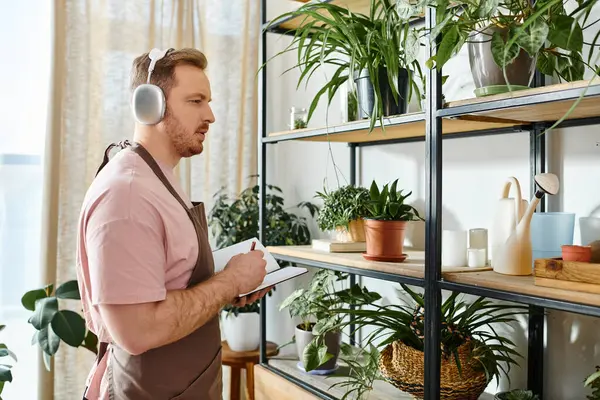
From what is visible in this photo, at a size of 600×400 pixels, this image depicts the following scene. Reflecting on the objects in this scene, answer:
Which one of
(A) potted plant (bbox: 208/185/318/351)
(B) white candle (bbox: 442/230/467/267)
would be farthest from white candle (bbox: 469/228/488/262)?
(A) potted plant (bbox: 208/185/318/351)

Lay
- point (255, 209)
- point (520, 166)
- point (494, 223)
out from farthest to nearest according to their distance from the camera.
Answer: point (255, 209), point (520, 166), point (494, 223)

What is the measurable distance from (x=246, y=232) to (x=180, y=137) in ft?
4.47

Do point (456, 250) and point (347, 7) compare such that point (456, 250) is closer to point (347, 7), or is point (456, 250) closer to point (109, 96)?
point (347, 7)

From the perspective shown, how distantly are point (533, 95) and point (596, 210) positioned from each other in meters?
0.58

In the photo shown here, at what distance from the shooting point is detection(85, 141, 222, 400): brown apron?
4.61ft

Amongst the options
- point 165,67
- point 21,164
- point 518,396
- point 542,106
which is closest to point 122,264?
point 165,67

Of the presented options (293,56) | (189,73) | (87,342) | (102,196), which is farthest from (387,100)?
(87,342)

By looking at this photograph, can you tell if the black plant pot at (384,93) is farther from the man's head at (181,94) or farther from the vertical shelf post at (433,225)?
the man's head at (181,94)

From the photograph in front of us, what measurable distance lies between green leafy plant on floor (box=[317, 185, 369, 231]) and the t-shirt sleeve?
0.98 metres

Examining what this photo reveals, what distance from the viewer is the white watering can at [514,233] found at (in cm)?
152

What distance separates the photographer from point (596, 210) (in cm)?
171

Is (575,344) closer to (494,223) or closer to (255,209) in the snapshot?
(494,223)

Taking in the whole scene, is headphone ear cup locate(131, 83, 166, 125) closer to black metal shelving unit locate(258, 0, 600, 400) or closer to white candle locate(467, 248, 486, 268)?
black metal shelving unit locate(258, 0, 600, 400)

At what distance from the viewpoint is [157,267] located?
4.19ft
